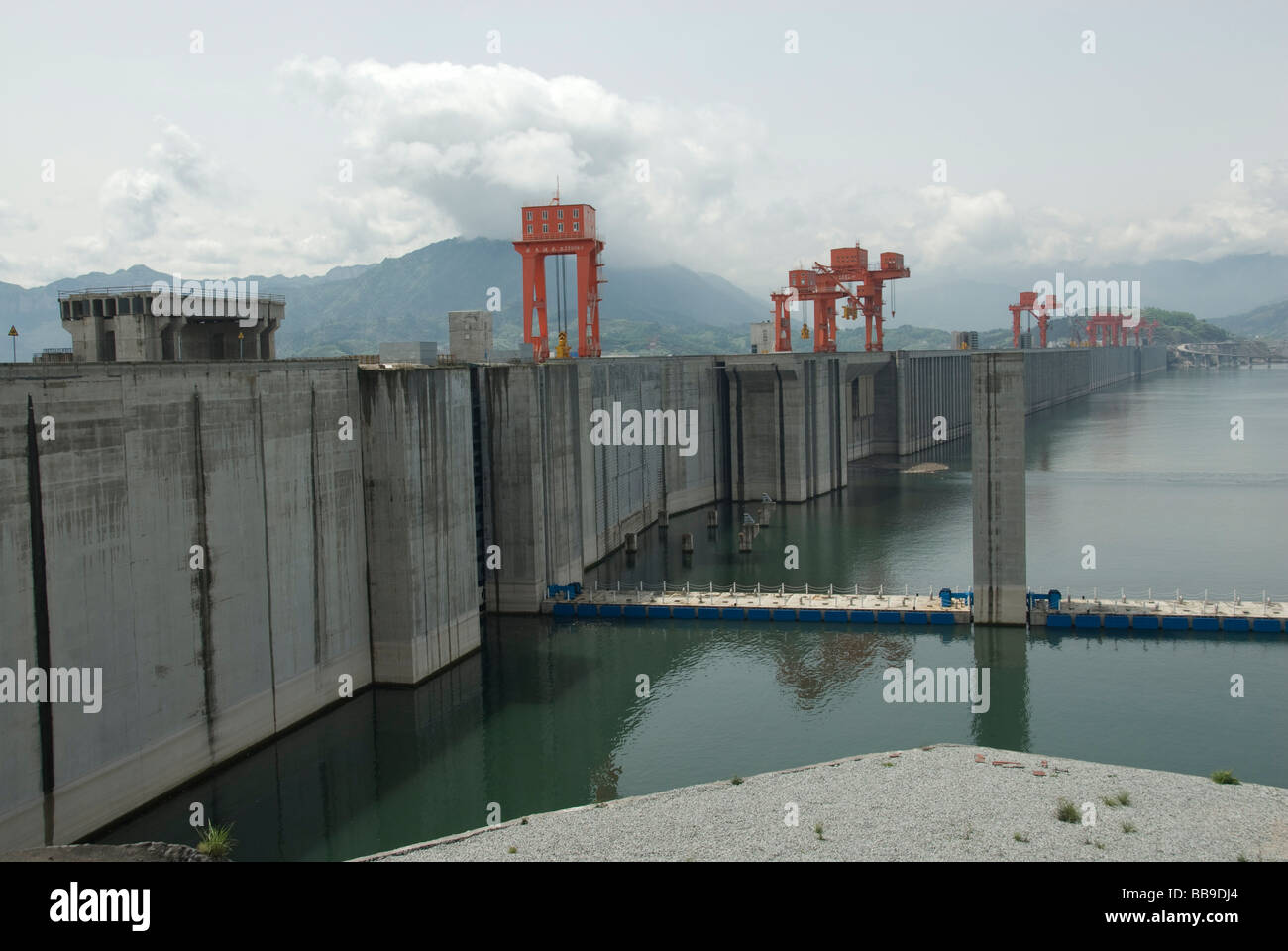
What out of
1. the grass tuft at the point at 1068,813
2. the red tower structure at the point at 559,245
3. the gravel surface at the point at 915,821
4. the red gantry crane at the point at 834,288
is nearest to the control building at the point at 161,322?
the gravel surface at the point at 915,821

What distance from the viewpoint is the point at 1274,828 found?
23625 mm

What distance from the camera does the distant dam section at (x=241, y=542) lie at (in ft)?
78.0

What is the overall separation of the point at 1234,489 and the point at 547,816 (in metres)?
70.3

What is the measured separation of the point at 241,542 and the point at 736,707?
1567cm

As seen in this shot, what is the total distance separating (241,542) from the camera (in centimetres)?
3028

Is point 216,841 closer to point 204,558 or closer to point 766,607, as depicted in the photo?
point 204,558

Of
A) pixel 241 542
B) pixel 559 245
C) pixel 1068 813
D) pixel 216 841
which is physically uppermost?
pixel 559 245

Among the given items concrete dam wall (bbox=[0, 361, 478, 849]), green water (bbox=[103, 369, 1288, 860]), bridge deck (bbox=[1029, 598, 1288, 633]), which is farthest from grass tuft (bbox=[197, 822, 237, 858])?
bridge deck (bbox=[1029, 598, 1288, 633])

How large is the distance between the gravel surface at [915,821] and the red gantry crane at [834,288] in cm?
7018

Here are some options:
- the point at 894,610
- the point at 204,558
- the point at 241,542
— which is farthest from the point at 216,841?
the point at 894,610
